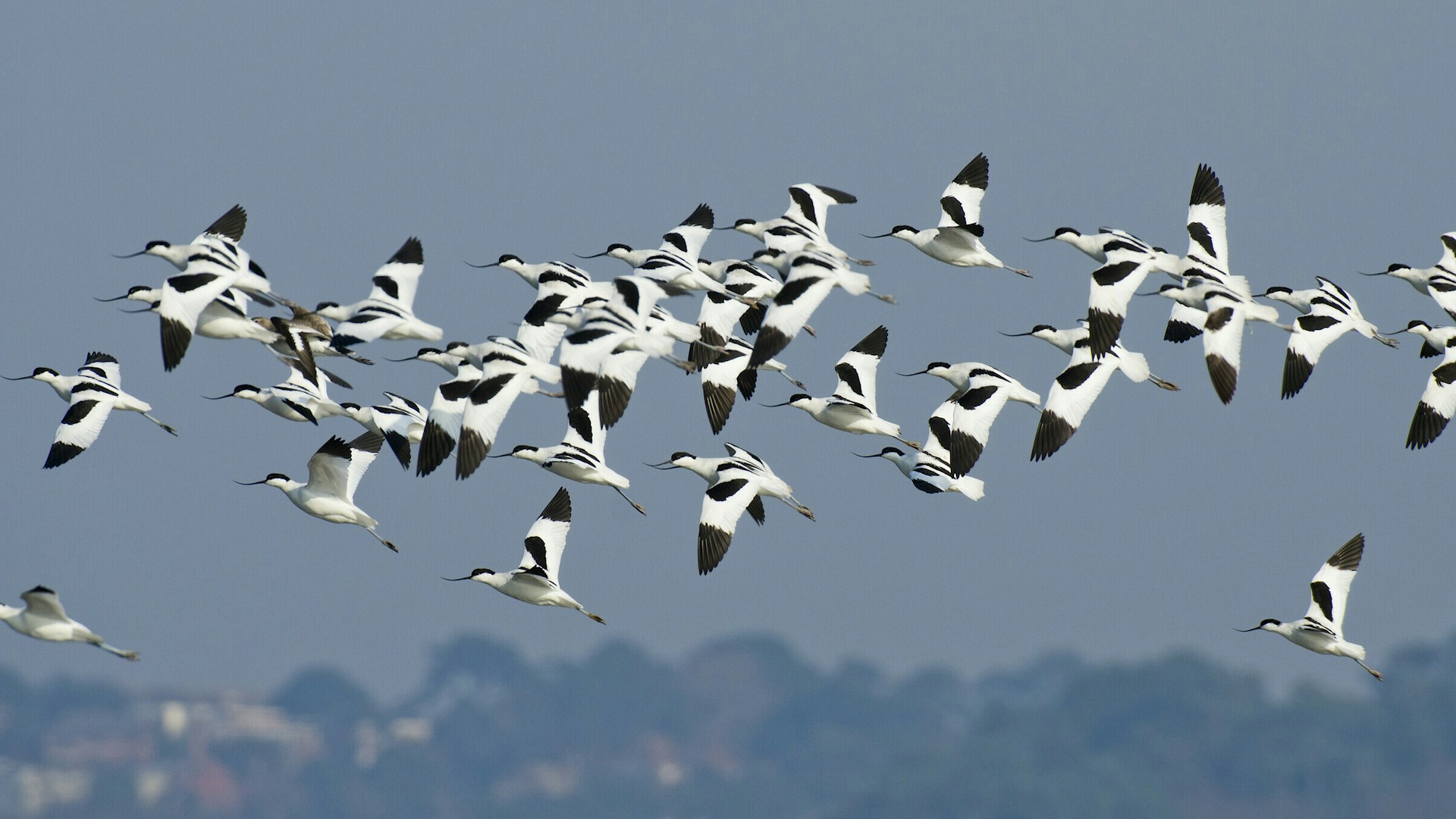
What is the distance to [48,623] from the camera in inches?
919

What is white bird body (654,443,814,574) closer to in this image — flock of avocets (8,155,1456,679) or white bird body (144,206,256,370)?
flock of avocets (8,155,1456,679)

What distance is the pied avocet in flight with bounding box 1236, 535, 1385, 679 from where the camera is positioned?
2423 cm

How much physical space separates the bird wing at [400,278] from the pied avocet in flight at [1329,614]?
1224 centimetres

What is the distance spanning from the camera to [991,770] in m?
103

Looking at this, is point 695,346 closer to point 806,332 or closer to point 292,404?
point 806,332

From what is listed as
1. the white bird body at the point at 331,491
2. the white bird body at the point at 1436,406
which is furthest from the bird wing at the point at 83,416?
the white bird body at the point at 1436,406

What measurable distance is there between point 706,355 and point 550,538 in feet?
10.1

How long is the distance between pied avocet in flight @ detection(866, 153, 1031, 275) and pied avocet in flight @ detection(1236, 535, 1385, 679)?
5.38 m

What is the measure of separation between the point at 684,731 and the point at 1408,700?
2067 inches

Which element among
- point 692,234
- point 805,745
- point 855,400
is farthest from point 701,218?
point 805,745

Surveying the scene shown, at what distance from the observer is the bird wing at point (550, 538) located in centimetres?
2530

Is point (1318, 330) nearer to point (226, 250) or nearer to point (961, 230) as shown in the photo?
point (961, 230)

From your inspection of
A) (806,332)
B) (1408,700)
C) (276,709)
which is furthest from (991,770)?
(806,332)

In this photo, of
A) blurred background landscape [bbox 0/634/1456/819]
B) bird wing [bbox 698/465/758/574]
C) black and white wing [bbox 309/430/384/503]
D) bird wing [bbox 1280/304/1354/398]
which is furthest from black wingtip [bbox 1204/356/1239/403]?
blurred background landscape [bbox 0/634/1456/819]
